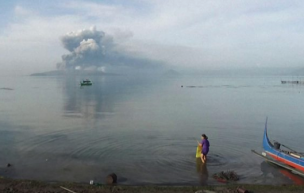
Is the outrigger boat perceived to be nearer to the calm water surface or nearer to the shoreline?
the calm water surface

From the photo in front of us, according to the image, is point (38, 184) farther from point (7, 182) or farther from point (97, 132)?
point (97, 132)

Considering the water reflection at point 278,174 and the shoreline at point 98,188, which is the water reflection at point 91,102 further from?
the water reflection at point 278,174

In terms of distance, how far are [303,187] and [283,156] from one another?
4.21 metres

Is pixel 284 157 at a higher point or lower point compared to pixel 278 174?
higher

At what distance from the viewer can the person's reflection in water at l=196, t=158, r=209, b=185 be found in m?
15.8

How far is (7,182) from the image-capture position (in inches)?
550

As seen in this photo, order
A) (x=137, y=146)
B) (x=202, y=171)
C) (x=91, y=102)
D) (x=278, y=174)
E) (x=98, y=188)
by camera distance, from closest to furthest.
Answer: (x=98, y=188) → (x=202, y=171) → (x=278, y=174) → (x=137, y=146) → (x=91, y=102)

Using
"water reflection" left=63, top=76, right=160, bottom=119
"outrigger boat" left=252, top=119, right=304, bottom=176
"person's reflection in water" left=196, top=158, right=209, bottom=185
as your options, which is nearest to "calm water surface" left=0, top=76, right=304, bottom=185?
"person's reflection in water" left=196, top=158, right=209, bottom=185

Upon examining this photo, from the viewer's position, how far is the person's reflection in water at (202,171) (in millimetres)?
15834

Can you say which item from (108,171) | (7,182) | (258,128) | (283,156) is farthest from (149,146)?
(258,128)

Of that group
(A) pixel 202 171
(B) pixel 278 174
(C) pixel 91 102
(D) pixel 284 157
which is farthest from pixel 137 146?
(C) pixel 91 102

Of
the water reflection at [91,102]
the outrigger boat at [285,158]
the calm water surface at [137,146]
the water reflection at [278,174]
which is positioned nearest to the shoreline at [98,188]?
the calm water surface at [137,146]

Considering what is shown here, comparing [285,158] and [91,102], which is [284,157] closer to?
[285,158]

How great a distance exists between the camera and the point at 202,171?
17.1 metres
